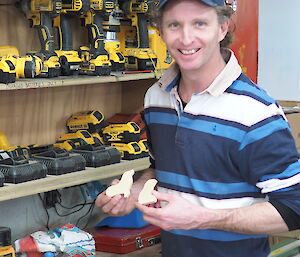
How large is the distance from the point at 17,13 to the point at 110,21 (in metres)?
0.44

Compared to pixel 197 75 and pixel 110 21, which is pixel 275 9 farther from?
pixel 197 75

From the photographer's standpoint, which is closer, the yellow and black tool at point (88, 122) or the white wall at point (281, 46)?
the yellow and black tool at point (88, 122)

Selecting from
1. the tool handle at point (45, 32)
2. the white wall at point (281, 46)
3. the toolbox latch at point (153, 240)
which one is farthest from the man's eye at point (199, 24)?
the white wall at point (281, 46)

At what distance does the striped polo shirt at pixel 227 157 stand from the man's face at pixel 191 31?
10 cm

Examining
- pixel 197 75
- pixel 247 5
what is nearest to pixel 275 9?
pixel 247 5

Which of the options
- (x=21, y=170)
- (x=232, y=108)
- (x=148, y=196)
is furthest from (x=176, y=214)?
→ (x=21, y=170)

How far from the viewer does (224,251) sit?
1905mm

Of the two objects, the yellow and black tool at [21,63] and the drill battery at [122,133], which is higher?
the yellow and black tool at [21,63]

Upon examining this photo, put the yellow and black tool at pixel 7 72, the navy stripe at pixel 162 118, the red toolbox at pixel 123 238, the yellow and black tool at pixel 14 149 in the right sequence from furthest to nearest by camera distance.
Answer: the red toolbox at pixel 123 238 → the yellow and black tool at pixel 14 149 → the yellow and black tool at pixel 7 72 → the navy stripe at pixel 162 118

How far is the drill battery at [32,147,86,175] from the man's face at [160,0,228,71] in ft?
3.26

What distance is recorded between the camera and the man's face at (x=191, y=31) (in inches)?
71.4

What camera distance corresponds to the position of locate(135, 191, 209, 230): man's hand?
1696 mm

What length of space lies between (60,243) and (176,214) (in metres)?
1.22

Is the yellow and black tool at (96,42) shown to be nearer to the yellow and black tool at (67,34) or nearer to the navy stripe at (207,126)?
the yellow and black tool at (67,34)
